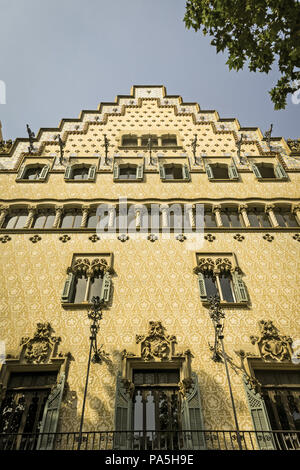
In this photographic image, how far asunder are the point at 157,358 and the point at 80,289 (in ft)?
10.0

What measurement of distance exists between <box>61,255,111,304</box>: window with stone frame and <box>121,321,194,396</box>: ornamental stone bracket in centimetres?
165

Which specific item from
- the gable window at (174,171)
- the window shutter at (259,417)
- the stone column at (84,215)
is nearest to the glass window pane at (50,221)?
the stone column at (84,215)

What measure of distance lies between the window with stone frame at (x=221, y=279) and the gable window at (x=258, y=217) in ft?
6.79

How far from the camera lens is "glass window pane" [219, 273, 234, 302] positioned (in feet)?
31.8

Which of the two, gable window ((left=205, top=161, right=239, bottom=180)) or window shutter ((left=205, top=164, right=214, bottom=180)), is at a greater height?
gable window ((left=205, top=161, right=239, bottom=180))

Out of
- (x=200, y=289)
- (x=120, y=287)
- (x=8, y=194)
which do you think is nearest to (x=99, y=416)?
(x=120, y=287)

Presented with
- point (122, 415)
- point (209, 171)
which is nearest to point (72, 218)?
point (209, 171)

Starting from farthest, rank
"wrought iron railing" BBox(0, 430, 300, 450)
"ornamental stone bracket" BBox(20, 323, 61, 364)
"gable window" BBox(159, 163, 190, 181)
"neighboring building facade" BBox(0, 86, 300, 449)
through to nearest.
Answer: "gable window" BBox(159, 163, 190, 181), "ornamental stone bracket" BBox(20, 323, 61, 364), "neighboring building facade" BBox(0, 86, 300, 449), "wrought iron railing" BBox(0, 430, 300, 450)

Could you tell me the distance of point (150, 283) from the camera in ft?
32.3

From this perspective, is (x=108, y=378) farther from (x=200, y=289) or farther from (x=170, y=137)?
(x=170, y=137)

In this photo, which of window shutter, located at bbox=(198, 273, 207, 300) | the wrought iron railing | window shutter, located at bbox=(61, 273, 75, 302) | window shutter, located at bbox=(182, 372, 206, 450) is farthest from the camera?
window shutter, located at bbox=(198, 273, 207, 300)

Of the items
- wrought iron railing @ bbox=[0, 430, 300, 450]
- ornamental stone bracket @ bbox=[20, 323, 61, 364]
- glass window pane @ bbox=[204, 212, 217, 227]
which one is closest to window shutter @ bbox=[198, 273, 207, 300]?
glass window pane @ bbox=[204, 212, 217, 227]

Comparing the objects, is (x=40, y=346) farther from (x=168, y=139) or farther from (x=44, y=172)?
(x=168, y=139)

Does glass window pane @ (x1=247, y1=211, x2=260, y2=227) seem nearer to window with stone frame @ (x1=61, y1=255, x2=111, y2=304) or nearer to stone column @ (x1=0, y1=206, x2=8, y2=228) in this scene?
window with stone frame @ (x1=61, y1=255, x2=111, y2=304)
